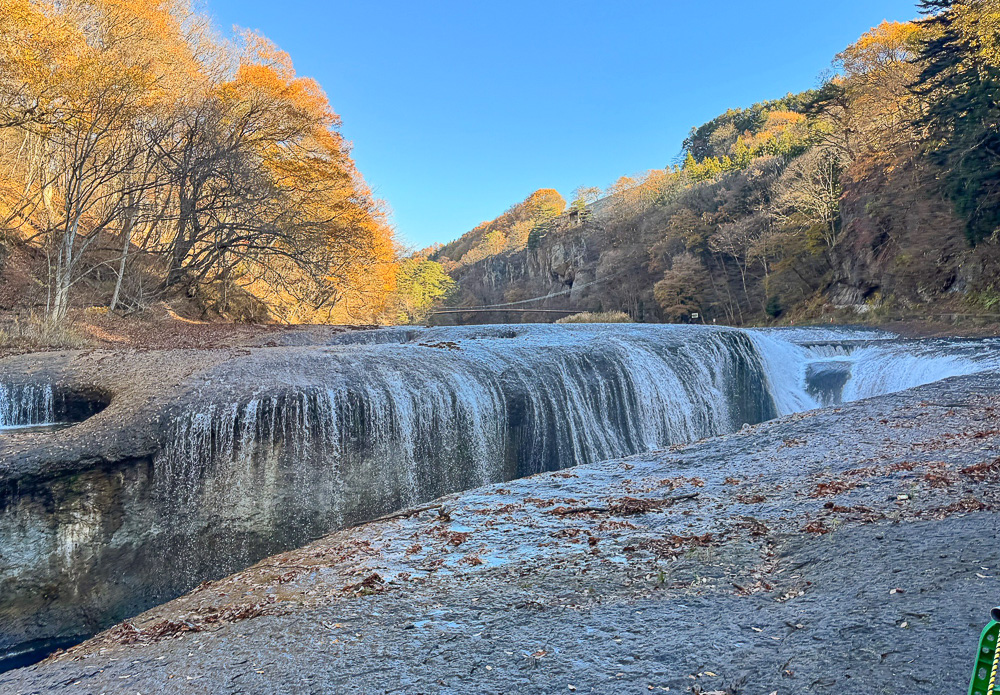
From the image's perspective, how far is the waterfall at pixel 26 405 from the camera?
28.0 feet

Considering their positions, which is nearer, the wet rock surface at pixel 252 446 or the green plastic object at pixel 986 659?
the green plastic object at pixel 986 659

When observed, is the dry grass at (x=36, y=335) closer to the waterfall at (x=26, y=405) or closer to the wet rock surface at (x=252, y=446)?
the wet rock surface at (x=252, y=446)

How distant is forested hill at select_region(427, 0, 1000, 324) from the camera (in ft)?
60.8

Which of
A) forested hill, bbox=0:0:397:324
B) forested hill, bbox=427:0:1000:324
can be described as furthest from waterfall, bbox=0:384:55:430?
forested hill, bbox=427:0:1000:324

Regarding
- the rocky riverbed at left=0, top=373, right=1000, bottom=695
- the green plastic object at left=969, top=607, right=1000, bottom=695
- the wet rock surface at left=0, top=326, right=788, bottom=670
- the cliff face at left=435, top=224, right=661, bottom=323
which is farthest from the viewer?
the cliff face at left=435, top=224, right=661, bottom=323

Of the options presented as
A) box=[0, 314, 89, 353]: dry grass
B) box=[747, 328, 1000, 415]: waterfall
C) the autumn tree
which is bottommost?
box=[747, 328, 1000, 415]: waterfall

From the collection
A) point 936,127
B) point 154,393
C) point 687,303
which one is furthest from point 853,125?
point 154,393

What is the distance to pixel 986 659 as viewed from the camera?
3.94 feet

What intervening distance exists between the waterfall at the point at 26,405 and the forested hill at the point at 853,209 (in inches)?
902

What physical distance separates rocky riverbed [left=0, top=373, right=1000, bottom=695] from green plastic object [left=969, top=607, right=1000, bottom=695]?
120 cm

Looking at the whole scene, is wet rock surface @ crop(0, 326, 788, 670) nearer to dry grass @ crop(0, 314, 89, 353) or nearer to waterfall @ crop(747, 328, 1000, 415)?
dry grass @ crop(0, 314, 89, 353)

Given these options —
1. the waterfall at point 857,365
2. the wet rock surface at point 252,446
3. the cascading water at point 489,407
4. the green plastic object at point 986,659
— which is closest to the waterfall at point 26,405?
the wet rock surface at point 252,446

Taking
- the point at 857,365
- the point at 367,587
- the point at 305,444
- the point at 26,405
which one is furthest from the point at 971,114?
the point at 26,405

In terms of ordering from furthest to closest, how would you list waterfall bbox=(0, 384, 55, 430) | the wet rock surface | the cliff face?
the cliff face → waterfall bbox=(0, 384, 55, 430) → the wet rock surface
